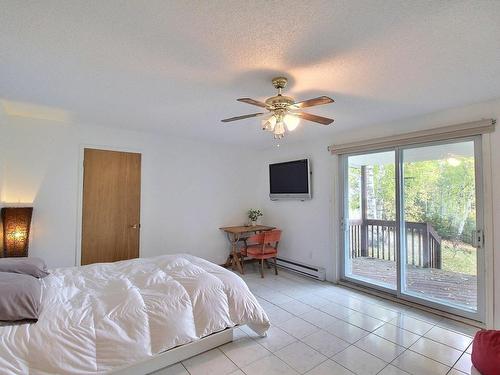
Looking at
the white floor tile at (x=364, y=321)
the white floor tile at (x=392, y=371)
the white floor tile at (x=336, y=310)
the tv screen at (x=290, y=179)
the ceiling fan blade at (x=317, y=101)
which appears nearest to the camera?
the ceiling fan blade at (x=317, y=101)

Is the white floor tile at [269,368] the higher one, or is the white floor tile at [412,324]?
the white floor tile at [412,324]

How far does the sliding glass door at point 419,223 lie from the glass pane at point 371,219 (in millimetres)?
13

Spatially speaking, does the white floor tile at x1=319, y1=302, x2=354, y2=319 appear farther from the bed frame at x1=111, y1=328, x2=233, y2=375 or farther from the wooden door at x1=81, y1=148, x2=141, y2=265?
the wooden door at x1=81, y1=148, x2=141, y2=265

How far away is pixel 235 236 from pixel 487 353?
3.50 m

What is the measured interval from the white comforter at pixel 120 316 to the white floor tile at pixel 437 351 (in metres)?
1.35

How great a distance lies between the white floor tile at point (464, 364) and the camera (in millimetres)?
1966

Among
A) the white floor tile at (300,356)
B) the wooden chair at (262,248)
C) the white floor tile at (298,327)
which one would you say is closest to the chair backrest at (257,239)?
the wooden chair at (262,248)

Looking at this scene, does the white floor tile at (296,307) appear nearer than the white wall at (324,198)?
No

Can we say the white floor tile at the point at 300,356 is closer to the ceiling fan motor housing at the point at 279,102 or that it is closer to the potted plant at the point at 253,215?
the ceiling fan motor housing at the point at 279,102

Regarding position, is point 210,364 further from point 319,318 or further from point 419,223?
point 419,223

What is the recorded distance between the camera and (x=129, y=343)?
1693mm

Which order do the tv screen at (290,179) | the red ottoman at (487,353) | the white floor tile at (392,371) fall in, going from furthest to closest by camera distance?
the tv screen at (290,179) < the white floor tile at (392,371) < the red ottoman at (487,353)

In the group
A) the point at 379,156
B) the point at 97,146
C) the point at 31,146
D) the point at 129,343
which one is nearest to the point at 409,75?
the point at 379,156

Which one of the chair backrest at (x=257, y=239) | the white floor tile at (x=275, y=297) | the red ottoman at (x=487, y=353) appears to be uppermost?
the chair backrest at (x=257, y=239)
